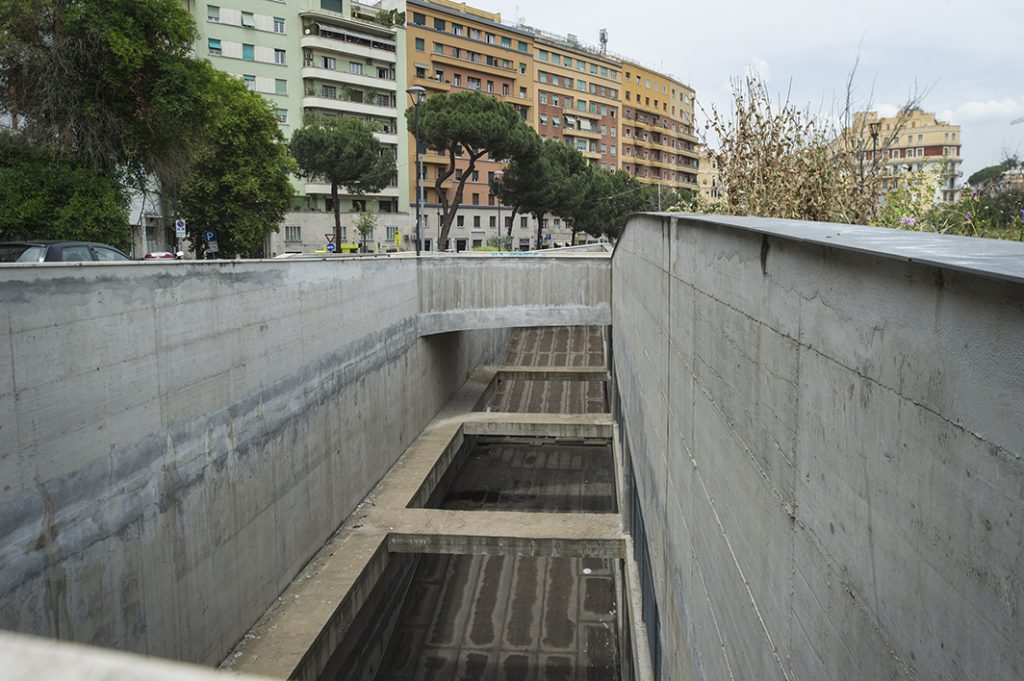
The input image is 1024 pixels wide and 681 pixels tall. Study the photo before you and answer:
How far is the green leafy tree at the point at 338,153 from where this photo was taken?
49031 mm

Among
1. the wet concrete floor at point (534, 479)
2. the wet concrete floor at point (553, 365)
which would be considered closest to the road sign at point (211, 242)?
the wet concrete floor at point (534, 479)

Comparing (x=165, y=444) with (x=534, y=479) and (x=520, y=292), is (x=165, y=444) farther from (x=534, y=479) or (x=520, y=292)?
(x=534, y=479)

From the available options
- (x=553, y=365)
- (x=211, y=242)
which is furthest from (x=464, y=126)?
(x=211, y=242)

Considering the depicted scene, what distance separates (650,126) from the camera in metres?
92.6

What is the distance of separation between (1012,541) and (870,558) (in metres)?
0.74

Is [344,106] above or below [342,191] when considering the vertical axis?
above

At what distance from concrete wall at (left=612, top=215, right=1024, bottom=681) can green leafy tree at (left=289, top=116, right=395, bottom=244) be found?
47.0 m

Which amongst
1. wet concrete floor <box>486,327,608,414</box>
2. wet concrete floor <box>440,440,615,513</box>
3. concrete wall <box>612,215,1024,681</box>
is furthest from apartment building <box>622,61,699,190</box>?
concrete wall <box>612,215,1024,681</box>

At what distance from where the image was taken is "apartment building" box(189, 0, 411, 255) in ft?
172

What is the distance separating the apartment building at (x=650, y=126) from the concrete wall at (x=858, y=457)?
85.5 meters

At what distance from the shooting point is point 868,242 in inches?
99.7

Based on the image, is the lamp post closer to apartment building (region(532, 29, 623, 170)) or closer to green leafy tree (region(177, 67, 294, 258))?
green leafy tree (region(177, 67, 294, 258))

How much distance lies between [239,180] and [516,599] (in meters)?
23.4

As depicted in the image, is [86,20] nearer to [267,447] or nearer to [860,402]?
[267,447]
